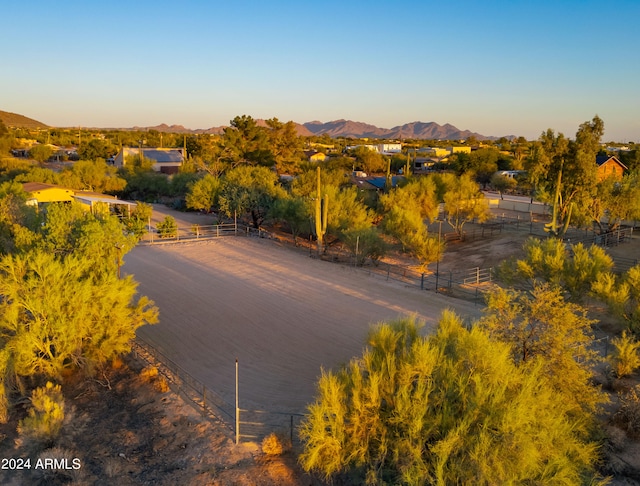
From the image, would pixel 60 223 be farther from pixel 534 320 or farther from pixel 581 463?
pixel 581 463

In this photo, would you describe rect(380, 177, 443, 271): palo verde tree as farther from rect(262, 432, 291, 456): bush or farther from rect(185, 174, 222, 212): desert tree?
rect(262, 432, 291, 456): bush

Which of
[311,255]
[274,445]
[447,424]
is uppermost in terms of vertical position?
[447,424]

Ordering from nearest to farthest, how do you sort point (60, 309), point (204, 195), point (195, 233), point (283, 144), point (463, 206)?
point (60, 309) → point (195, 233) → point (463, 206) → point (204, 195) → point (283, 144)

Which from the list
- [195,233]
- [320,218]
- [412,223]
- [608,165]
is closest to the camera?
[412,223]

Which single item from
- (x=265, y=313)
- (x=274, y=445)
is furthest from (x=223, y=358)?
(x=274, y=445)

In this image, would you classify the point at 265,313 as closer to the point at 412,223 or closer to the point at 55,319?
the point at 55,319

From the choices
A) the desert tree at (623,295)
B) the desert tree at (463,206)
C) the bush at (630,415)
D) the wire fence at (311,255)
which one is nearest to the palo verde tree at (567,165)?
the wire fence at (311,255)
